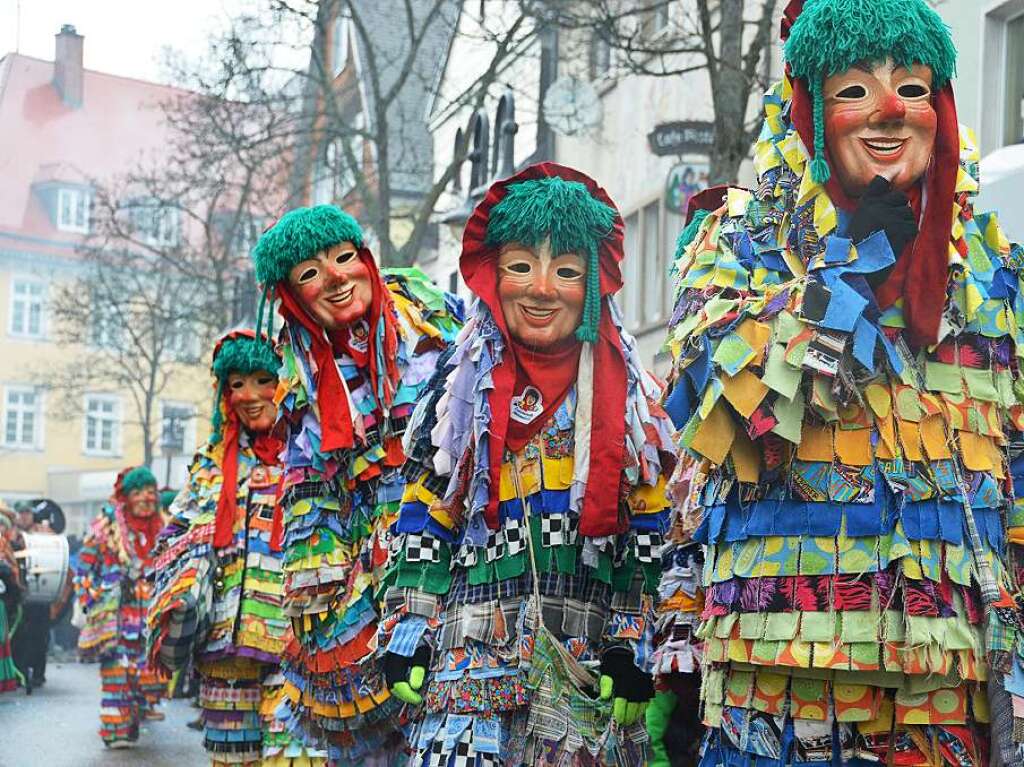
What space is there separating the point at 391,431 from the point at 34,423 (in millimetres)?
55772

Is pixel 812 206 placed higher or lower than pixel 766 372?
higher

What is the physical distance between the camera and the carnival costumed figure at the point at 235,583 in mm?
8703

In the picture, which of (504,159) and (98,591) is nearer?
(504,159)

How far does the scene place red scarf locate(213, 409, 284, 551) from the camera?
899cm

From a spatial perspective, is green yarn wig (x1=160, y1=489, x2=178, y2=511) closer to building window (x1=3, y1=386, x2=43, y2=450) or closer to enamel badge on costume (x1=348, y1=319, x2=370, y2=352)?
enamel badge on costume (x1=348, y1=319, x2=370, y2=352)

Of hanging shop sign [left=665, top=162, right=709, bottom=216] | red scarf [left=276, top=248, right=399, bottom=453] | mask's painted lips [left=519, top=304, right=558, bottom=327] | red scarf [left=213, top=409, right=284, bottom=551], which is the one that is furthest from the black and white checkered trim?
hanging shop sign [left=665, top=162, right=709, bottom=216]

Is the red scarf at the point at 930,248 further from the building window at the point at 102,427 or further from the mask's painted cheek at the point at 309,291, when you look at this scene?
the building window at the point at 102,427

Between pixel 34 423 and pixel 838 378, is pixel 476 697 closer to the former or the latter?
pixel 838 378

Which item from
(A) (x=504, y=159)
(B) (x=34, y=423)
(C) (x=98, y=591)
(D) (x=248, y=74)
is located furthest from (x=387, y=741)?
(B) (x=34, y=423)

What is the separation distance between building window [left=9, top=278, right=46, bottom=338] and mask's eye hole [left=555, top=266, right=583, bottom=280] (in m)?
53.4

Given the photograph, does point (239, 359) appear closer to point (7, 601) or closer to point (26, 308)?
point (7, 601)

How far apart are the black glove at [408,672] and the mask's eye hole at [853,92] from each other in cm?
207

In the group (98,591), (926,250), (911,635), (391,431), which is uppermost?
(926,250)

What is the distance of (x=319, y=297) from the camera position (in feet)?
22.7
